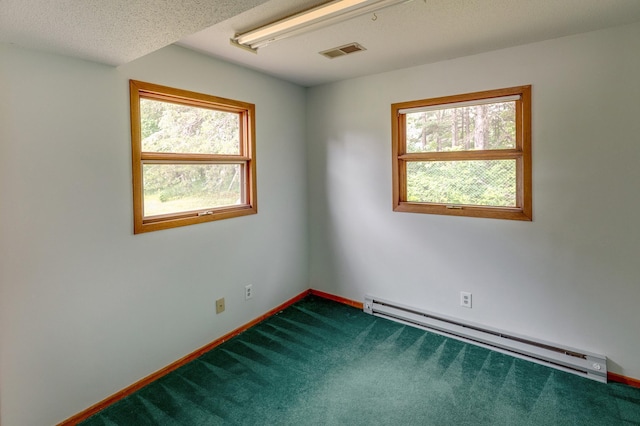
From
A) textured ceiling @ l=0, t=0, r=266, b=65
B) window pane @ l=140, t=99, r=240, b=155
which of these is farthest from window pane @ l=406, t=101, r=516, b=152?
textured ceiling @ l=0, t=0, r=266, b=65

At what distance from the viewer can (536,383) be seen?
7.60 feet

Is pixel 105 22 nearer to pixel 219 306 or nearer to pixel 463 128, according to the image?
pixel 219 306

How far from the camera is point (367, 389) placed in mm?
2295

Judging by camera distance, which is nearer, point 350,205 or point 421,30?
point 421,30

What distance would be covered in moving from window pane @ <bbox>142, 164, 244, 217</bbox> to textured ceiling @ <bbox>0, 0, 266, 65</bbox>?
0.86m

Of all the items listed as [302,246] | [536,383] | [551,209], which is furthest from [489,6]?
[302,246]

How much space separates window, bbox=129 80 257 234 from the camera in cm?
237

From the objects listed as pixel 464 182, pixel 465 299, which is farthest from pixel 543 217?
pixel 465 299

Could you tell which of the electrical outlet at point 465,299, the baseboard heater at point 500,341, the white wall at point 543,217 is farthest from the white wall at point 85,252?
the electrical outlet at point 465,299

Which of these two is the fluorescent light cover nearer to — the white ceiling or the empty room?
the empty room

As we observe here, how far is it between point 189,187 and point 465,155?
2.21 meters

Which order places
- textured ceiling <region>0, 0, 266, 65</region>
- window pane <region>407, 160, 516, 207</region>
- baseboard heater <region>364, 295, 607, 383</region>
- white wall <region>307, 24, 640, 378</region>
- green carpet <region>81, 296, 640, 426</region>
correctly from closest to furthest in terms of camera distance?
textured ceiling <region>0, 0, 266, 65</region> → green carpet <region>81, 296, 640, 426</region> → white wall <region>307, 24, 640, 378</region> → baseboard heater <region>364, 295, 607, 383</region> → window pane <region>407, 160, 516, 207</region>

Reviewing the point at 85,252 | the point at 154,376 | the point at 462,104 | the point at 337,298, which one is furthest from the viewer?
the point at 337,298

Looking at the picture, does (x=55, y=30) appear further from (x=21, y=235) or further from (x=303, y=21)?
(x=303, y=21)
